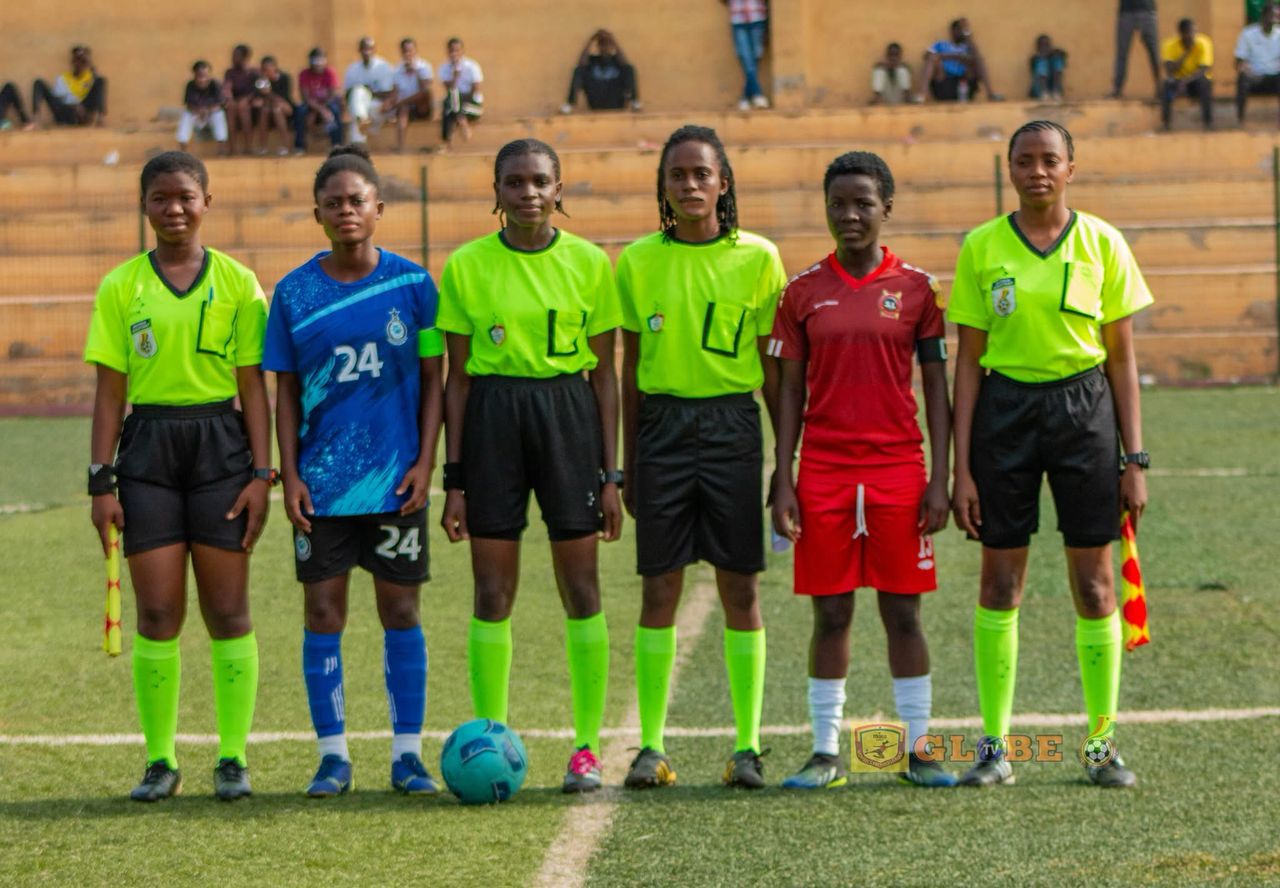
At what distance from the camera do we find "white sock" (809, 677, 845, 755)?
17.6 ft

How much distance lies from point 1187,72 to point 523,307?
66.7 ft

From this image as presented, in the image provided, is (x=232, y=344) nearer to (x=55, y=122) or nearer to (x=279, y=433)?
(x=279, y=433)

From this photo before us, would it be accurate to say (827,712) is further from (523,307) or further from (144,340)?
(144,340)

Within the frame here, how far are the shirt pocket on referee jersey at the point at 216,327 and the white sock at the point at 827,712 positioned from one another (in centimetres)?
190

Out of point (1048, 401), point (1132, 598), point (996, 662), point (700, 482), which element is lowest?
point (996, 662)

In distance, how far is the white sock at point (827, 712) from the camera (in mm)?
5359

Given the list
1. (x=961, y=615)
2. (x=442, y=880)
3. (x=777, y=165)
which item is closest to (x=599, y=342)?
(x=442, y=880)

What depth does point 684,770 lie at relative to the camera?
560 cm

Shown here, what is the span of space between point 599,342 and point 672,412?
0.30 m

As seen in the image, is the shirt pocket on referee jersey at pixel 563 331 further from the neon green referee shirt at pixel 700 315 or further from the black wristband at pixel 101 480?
the black wristband at pixel 101 480

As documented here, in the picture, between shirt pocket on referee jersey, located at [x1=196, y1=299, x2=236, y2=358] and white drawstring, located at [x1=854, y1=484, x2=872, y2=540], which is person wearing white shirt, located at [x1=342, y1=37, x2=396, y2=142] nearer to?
shirt pocket on referee jersey, located at [x1=196, y1=299, x2=236, y2=358]

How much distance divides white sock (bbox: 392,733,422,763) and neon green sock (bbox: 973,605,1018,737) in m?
1.60

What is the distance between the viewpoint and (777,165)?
23.2 meters

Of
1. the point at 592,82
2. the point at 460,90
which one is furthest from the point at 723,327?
the point at 592,82
